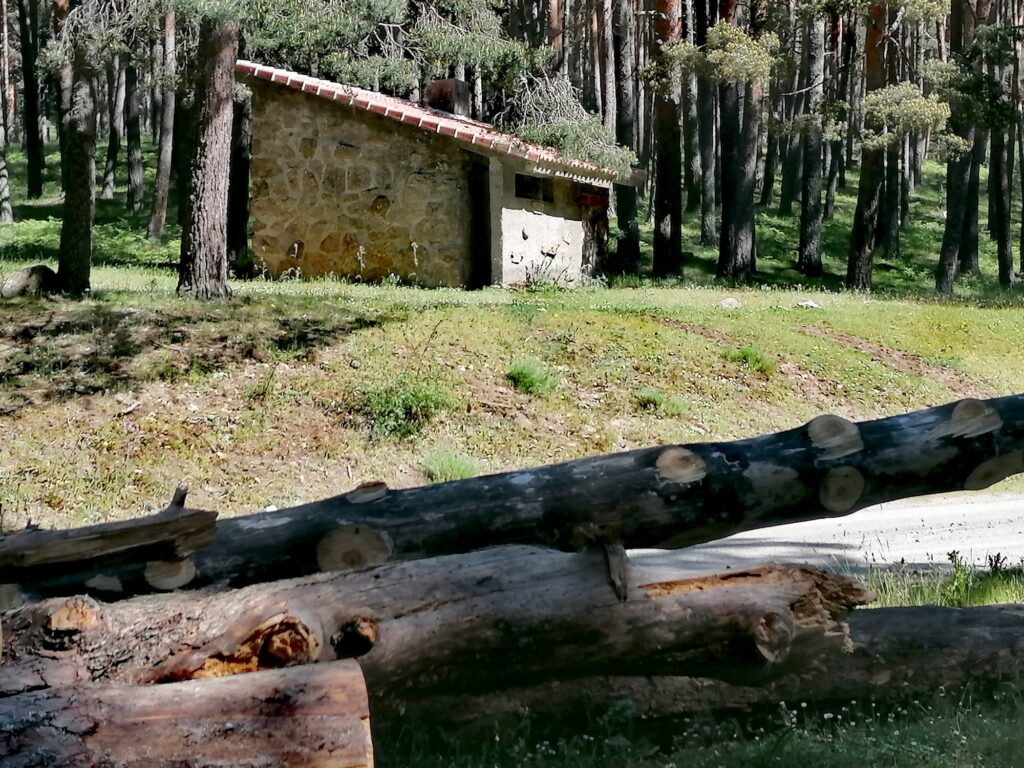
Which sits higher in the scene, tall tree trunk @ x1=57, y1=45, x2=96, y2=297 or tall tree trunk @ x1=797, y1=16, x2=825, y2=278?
tall tree trunk @ x1=57, y1=45, x2=96, y2=297

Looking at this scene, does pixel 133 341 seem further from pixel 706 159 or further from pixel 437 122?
pixel 706 159

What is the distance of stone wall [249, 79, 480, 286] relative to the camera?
21688 millimetres

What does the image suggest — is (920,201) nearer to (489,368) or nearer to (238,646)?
(489,368)

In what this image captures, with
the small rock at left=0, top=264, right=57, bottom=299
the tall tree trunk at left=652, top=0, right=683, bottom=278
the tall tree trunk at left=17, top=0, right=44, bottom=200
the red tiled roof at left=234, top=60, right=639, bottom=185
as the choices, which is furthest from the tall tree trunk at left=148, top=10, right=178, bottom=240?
the small rock at left=0, top=264, right=57, bottom=299

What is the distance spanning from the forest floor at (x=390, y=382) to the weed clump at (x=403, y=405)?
0.03 meters

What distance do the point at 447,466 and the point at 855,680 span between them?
748 centimetres

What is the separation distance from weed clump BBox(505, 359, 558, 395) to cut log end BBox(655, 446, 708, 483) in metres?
8.95

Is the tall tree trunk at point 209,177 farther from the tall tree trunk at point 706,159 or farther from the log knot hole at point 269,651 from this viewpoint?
the tall tree trunk at point 706,159

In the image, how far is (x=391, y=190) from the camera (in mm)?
22000

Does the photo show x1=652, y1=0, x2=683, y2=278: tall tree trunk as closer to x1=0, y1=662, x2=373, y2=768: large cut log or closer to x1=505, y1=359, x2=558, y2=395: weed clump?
x1=505, y1=359, x2=558, y2=395: weed clump

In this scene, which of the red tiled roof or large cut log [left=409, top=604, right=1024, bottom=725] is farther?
the red tiled roof

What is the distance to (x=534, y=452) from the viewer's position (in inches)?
504

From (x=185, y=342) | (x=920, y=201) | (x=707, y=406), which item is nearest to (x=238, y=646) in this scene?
(x=185, y=342)

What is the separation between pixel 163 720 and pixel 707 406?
11.7 m
